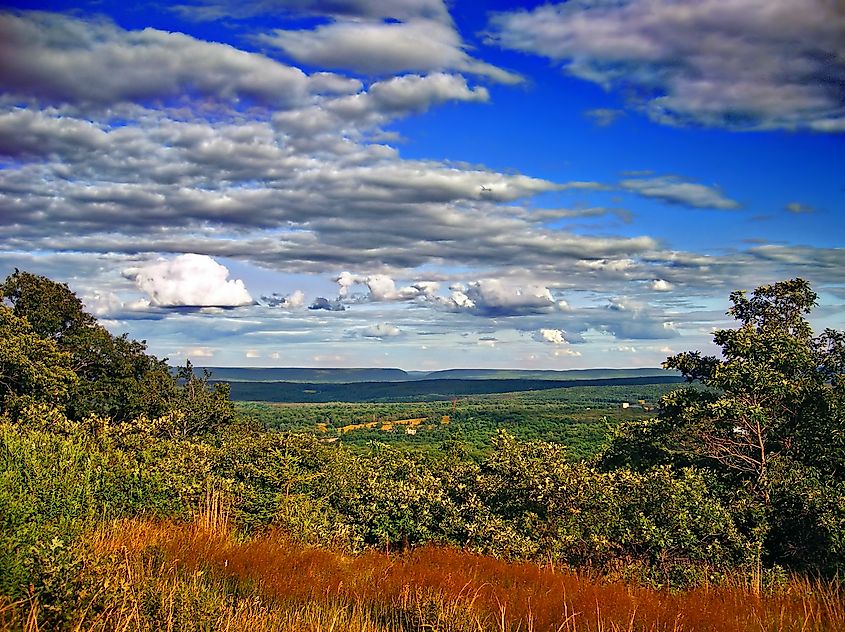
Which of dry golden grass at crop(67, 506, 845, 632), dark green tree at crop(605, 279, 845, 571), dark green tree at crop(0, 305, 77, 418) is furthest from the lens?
dark green tree at crop(0, 305, 77, 418)

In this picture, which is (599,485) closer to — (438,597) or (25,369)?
(438,597)

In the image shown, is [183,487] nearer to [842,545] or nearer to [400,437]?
[842,545]

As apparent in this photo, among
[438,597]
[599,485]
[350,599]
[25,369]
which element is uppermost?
[25,369]

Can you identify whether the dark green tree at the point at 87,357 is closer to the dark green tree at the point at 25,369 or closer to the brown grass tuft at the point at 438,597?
the dark green tree at the point at 25,369

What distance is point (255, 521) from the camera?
675 inches

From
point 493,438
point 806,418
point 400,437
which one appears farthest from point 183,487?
point 400,437

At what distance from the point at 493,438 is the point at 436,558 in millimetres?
7112

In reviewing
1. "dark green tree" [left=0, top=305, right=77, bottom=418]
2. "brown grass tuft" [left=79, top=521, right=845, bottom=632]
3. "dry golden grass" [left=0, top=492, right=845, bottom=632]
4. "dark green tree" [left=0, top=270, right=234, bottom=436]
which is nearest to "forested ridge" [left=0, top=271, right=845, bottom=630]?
"brown grass tuft" [left=79, top=521, right=845, bottom=632]

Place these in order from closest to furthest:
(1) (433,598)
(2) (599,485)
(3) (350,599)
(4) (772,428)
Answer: (1) (433,598), (3) (350,599), (2) (599,485), (4) (772,428)

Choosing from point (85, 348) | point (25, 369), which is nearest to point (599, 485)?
point (25, 369)

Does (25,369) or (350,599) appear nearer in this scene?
(350,599)

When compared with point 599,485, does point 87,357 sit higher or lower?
higher

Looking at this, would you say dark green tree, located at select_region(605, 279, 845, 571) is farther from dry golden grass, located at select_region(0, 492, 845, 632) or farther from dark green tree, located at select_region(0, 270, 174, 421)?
dark green tree, located at select_region(0, 270, 174, 421)

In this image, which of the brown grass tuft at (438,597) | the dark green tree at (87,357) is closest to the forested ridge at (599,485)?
the brown grass tuft at (438,597)
